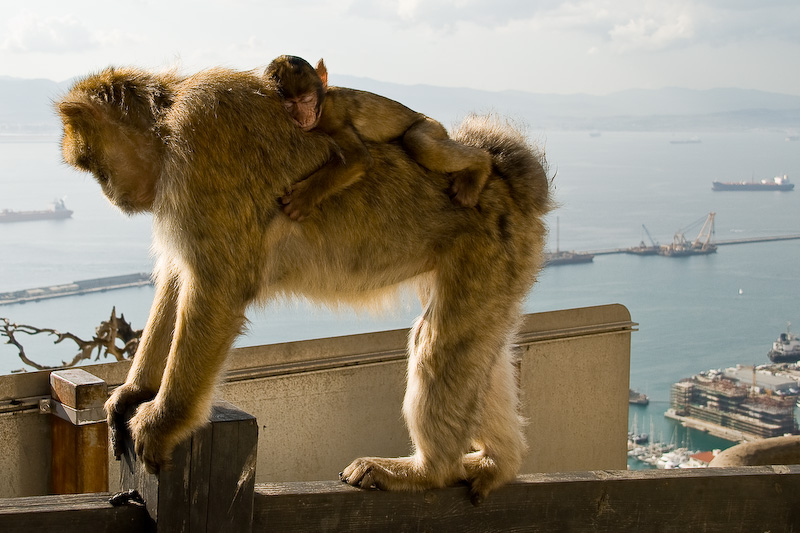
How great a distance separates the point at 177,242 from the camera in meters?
2.06

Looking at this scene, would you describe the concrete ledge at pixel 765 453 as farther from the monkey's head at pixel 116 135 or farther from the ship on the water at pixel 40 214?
the ship on the water at pixel 40 214

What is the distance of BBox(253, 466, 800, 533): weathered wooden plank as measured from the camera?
2102mm

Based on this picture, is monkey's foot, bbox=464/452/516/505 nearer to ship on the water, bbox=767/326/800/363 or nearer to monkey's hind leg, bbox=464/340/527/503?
monkey's hind leg, bbox=464/340/527/503

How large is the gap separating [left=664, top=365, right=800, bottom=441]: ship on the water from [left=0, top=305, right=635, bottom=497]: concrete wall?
2.49 metres

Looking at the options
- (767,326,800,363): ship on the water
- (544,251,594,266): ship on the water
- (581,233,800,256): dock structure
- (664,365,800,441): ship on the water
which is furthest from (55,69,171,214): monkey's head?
(581,233,800,256): dock structure

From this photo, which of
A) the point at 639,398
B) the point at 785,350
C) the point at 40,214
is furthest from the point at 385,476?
the point at 785,350

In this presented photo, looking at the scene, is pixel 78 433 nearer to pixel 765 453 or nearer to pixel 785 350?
pixel 765 453

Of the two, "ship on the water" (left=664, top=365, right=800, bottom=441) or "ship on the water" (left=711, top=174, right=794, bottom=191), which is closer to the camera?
"ship on the water" (left=664, top=365, right=800, bottom=441)

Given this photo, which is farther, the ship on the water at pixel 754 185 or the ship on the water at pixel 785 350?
the ship on the water at pixel 754 185

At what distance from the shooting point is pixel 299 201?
217 cm

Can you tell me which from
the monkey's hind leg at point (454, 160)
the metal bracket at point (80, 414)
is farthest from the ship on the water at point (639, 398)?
the monkey's hind leg at point (454, 160)

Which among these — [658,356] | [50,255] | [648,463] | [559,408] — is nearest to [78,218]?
[50,255]

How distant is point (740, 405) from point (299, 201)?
6335mm

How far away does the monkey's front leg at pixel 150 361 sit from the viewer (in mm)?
2215
